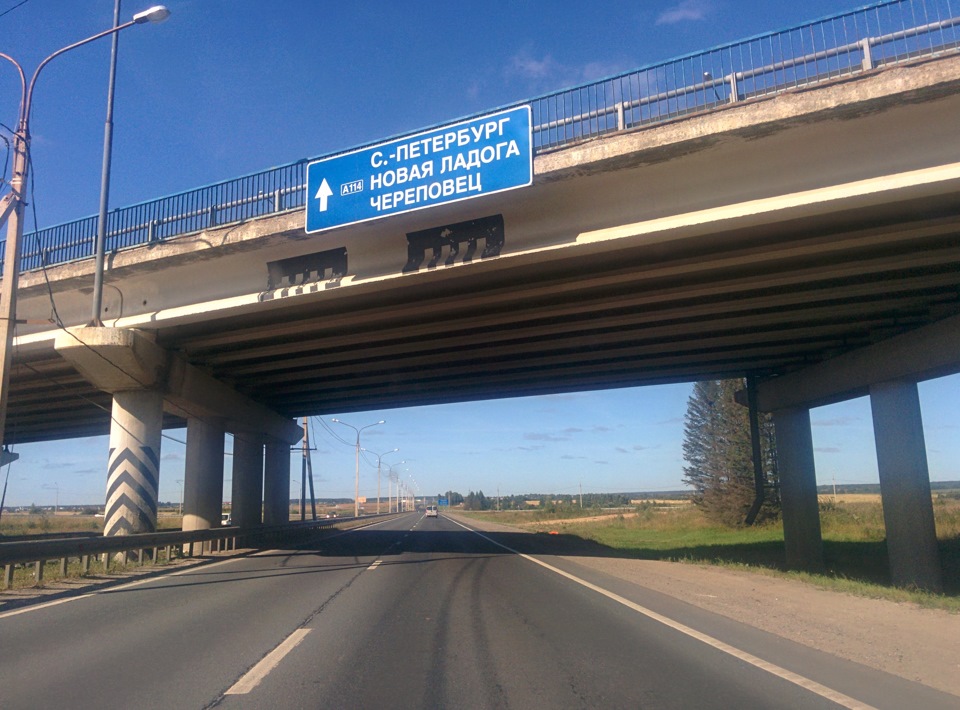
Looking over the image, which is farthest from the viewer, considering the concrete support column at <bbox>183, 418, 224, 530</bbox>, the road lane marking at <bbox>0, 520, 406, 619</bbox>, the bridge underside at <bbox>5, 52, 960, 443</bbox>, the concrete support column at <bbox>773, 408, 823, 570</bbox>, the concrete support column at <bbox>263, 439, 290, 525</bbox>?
the concrete support column at <bbox>263, 439, 290, 525</bbox>

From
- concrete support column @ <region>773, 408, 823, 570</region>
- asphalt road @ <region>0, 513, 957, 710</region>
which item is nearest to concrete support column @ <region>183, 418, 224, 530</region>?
asphalt road @ <region>0, 513, 957, 710</region>

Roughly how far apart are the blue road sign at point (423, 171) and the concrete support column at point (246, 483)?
67.4 feet

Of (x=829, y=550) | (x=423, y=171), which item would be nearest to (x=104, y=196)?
(x=423, y=171)

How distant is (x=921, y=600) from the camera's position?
497 inches

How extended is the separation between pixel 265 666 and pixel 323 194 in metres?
11.5

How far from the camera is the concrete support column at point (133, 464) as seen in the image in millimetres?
21891

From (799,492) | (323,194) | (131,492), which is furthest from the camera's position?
(799,492)

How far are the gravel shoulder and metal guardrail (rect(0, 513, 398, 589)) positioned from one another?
1196cm

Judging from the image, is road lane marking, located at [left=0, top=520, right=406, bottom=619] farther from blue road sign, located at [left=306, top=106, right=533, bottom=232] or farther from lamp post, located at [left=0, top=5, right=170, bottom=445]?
blue road sign, located at [left=306, top=106, right=533, bottom=232]

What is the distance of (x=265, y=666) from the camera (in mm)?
7660

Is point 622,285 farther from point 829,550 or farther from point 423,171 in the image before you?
point 829,550

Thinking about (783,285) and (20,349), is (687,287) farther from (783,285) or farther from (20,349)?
(20,349)

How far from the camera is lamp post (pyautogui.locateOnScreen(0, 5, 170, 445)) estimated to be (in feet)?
49.1

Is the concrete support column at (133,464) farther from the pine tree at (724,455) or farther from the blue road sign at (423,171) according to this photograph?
the pine tree at (724,455)
